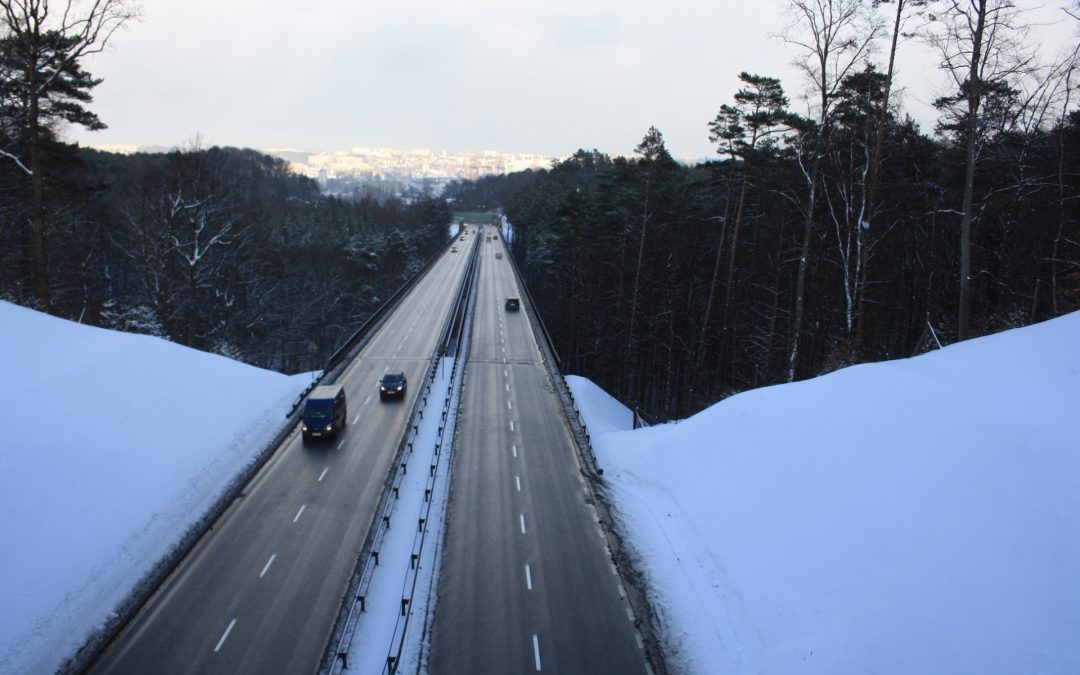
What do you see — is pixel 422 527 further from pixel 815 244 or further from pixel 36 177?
pixel 815 244

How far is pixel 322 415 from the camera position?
2484 centimetres

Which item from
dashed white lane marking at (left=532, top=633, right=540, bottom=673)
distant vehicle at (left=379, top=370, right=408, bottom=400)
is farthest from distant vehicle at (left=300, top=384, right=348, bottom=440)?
dashed white lane marking at (left=532, top=633, right=540, bottom=673)

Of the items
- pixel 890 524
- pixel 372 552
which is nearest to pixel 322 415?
pixel 372 552

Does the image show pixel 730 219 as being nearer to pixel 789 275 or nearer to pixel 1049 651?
pixel 789 275

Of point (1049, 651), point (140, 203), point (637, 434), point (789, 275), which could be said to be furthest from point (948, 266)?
point (140, 203)

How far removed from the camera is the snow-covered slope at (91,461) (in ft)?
43.1

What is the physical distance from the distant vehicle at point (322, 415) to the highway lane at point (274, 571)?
54cm

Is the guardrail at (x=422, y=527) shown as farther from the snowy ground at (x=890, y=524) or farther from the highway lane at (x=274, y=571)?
the snowy ground at (x=890, y=524)

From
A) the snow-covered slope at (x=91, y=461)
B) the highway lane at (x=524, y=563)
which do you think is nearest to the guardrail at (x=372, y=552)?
the highway lane at (x=524, y=563)

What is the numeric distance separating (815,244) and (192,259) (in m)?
38.3

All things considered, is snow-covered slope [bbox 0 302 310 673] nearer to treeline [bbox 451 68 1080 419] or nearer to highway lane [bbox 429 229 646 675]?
highway lane [bbox 429 229 646 675]

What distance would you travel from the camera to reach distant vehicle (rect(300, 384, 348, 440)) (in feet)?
81.3

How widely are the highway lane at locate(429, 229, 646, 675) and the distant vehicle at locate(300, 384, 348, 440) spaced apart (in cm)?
535

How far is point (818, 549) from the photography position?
13312 mm
